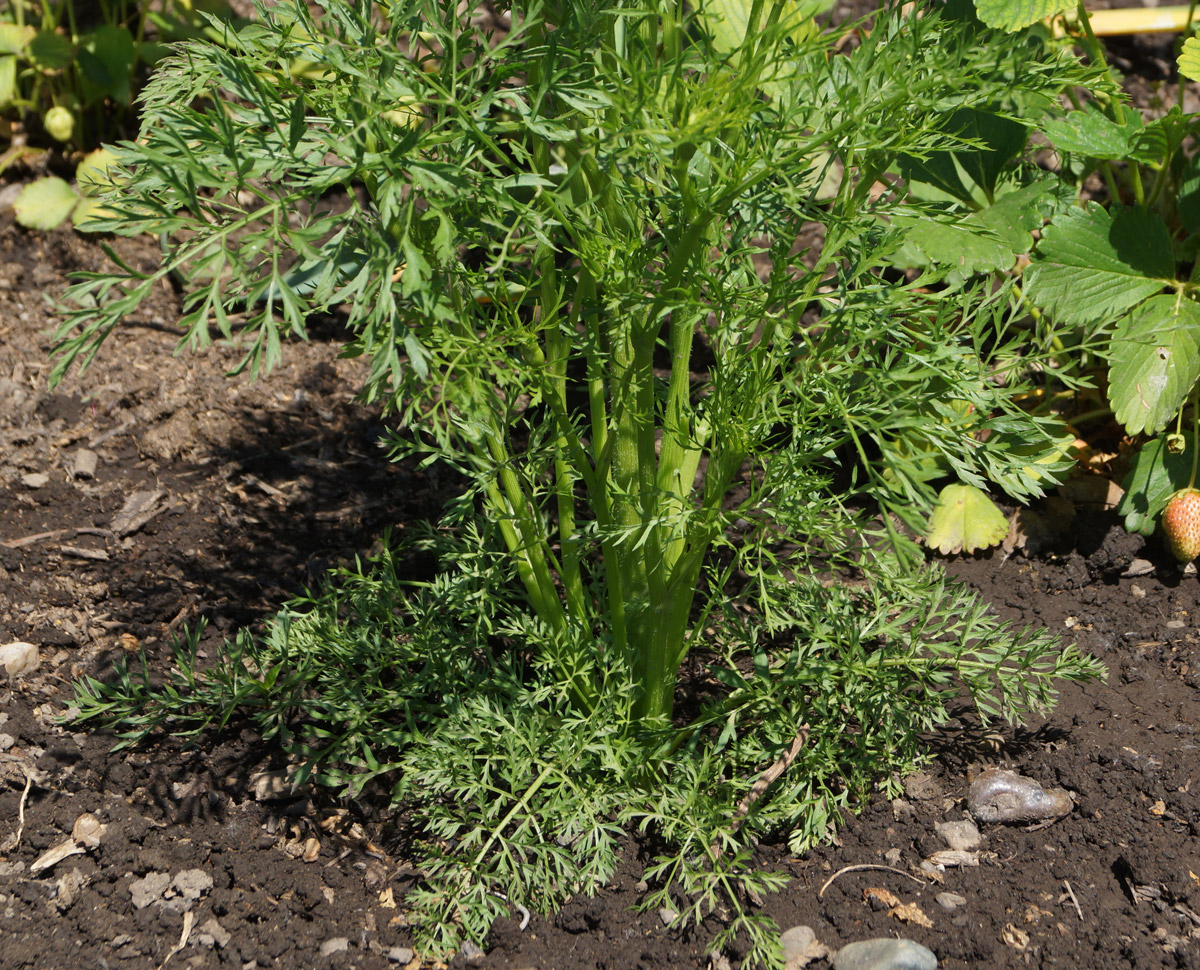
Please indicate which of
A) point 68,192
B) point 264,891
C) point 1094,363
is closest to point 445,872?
point 264,891

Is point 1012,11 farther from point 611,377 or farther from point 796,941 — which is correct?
point 796,941

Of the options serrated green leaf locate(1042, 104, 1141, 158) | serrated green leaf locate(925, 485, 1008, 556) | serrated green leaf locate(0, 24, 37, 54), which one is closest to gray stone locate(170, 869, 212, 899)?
serrated green leaf locate(925, 485, 1008, 556)

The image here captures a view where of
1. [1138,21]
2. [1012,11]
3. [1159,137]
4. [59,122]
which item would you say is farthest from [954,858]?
[59,122]

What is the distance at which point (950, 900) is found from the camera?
1842 millimetres

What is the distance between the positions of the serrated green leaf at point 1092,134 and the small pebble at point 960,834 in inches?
57.0

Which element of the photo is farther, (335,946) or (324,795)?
(324,795)

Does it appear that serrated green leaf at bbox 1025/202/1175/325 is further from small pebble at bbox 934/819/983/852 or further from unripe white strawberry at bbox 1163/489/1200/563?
small pebble at bbox 934/819/983/852

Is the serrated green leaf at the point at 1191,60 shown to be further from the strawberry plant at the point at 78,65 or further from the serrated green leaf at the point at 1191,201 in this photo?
the strawberry plant at the point at 78,65

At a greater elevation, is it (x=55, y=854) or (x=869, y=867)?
(x=55, y=854)

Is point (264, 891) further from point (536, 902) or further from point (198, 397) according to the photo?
point (198, 397)

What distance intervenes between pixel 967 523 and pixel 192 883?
1.85 metres

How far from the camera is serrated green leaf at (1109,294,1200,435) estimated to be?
236 cm

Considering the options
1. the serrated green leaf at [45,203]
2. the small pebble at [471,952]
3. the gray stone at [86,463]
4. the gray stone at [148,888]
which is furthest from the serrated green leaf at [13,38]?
the small pebble at [471,952]

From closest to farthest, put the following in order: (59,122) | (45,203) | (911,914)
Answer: (911,914) → (45,203) → (59,122)
